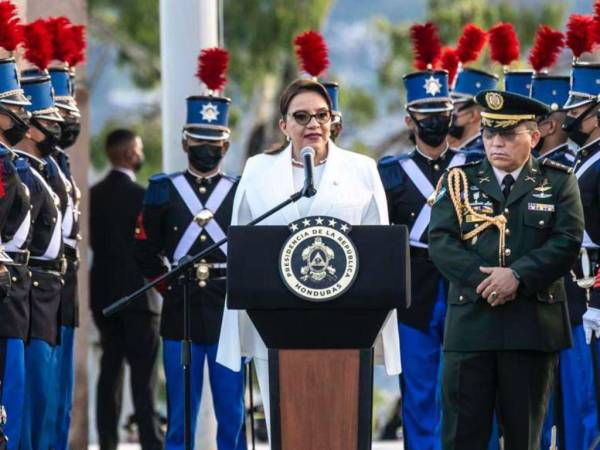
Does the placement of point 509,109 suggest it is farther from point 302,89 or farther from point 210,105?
point 210,105

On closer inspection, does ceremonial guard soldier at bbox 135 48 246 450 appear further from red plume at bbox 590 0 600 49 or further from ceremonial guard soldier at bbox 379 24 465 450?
red plume at bbox 590 0 600 49

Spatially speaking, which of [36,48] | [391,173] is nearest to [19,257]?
[36,48]

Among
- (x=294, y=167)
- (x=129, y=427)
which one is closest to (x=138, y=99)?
A: (x=129, y=427)

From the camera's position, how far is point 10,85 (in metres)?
11.0

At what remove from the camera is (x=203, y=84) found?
1297 cm

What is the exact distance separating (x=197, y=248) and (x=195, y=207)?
25 cm

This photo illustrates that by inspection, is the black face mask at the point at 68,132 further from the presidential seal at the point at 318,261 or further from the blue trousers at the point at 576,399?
the presidential seal at the point at 318,261

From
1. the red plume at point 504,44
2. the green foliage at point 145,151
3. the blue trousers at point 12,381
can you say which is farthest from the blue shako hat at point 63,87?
the green foliage at point 145,151

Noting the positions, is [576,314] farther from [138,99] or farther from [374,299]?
[138,99]

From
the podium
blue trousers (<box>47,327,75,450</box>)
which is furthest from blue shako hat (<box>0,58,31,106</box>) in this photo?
the podium

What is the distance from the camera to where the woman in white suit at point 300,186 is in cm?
956

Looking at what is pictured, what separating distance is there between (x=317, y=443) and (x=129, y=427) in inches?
251

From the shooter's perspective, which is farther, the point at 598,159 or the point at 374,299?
the point at 598,159

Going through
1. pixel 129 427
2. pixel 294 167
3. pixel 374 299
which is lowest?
pixel 129 427
